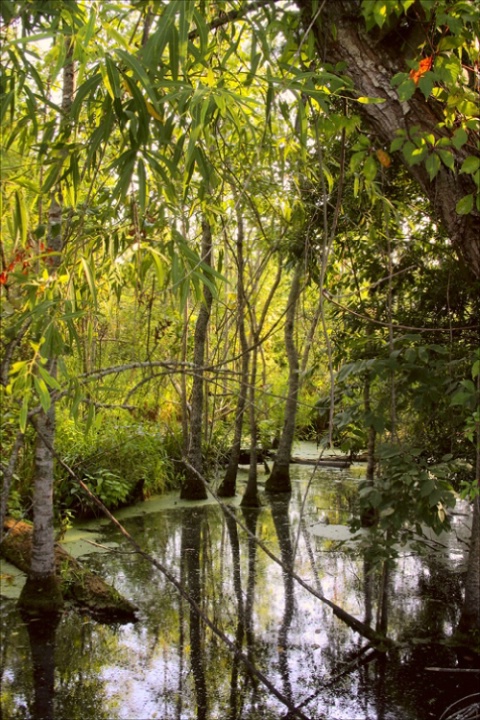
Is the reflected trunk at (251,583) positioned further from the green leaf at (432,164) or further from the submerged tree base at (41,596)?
the green leaf at (432,164)

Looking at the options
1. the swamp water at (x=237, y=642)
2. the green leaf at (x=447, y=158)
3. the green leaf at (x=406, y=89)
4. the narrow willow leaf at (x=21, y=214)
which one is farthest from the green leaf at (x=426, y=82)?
the swamp water at (x=237, y=642)

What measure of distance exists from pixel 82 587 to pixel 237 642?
1188mm

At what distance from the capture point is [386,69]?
1.74 meters

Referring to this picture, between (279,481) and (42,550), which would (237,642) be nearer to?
(42,550)

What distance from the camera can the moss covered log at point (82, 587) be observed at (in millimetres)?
4477

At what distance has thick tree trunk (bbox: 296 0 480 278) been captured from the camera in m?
1.73

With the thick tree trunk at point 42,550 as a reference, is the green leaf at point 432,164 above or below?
above

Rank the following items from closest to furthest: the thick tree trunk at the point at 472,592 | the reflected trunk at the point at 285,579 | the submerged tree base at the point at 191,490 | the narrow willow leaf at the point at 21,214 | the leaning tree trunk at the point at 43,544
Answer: the narrow willow leaf at the point at 21,214
the reflected trunk at the point at 285,579
the thick tree trunk at the point at 472,592
the leaning tree trunk at the point at 43,544
the submerged tree base at the point at 191,490

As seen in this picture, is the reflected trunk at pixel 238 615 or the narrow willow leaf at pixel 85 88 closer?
the narrow willow leaf at pixel 85 88

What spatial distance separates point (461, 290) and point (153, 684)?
2491mm

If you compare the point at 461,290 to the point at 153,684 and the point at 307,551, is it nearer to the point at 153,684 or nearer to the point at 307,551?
the point at 153,684

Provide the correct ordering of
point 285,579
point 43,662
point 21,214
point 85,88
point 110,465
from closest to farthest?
point 85,88 < point 21,214 < point 43,662 < point 285,579 < point 110,465

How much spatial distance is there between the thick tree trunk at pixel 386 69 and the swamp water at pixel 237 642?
2319mm

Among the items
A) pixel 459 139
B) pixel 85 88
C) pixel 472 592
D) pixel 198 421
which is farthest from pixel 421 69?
pixel 198 421
